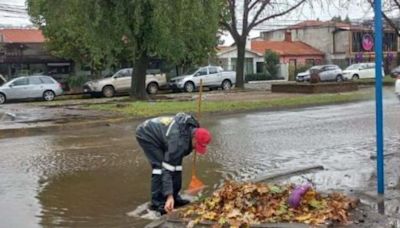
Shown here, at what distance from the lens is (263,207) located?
6.25 m

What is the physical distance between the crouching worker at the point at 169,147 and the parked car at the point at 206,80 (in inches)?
1264

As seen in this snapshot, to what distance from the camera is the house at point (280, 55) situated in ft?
206

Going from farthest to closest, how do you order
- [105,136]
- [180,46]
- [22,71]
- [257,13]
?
[22,71]
[257,13]
[180,46]
[105,136]

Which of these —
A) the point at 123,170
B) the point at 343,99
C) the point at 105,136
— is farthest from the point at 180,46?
the point at 123,170

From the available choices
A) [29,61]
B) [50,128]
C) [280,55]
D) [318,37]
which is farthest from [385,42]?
[50,128]

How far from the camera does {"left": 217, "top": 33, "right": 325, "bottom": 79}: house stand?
62781 mm

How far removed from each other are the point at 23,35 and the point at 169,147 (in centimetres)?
4997

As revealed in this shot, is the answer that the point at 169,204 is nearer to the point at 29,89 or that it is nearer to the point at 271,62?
the point at 29,89

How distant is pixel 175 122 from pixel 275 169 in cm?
378

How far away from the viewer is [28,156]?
40.7ft

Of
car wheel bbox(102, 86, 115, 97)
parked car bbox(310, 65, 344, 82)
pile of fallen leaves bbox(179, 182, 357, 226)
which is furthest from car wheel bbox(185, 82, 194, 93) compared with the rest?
pile of fallen leaves bbox(179, 182, 357, 226)

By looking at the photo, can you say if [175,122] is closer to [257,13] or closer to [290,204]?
[290,204]

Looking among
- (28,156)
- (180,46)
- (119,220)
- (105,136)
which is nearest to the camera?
(119,220)

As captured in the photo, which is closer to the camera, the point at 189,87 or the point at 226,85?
the point at 189,87
